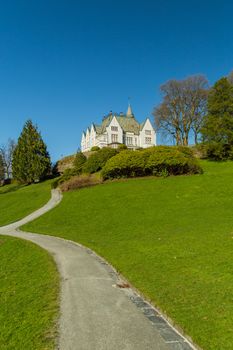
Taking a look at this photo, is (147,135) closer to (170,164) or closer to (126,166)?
(126,166)

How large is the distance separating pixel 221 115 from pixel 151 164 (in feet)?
48.5

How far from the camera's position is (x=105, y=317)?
18.3ft

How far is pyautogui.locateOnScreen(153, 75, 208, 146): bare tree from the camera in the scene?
170 ft

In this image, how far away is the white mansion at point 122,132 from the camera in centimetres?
6562

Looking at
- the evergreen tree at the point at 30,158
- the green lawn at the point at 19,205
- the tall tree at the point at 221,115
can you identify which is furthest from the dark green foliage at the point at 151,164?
the evergreen tree at the point at 30,158

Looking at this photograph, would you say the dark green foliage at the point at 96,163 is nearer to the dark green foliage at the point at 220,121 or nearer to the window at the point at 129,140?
the dark green foliage at the point at 220,121

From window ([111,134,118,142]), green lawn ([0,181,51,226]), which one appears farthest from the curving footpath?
window ([111,134,118,142])

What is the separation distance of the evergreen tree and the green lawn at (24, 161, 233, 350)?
22.4 meters

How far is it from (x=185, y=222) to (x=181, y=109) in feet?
133

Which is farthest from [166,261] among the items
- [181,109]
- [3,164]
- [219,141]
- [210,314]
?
[3,164]

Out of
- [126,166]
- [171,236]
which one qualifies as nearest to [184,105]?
[126,166]

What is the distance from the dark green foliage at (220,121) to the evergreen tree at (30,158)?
1104 inches

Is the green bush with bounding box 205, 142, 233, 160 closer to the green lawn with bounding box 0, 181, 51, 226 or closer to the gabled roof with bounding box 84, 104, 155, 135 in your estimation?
the green lawn with bounding box 0, 181, 51, 226

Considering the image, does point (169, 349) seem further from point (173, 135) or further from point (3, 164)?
point (3, 164)
